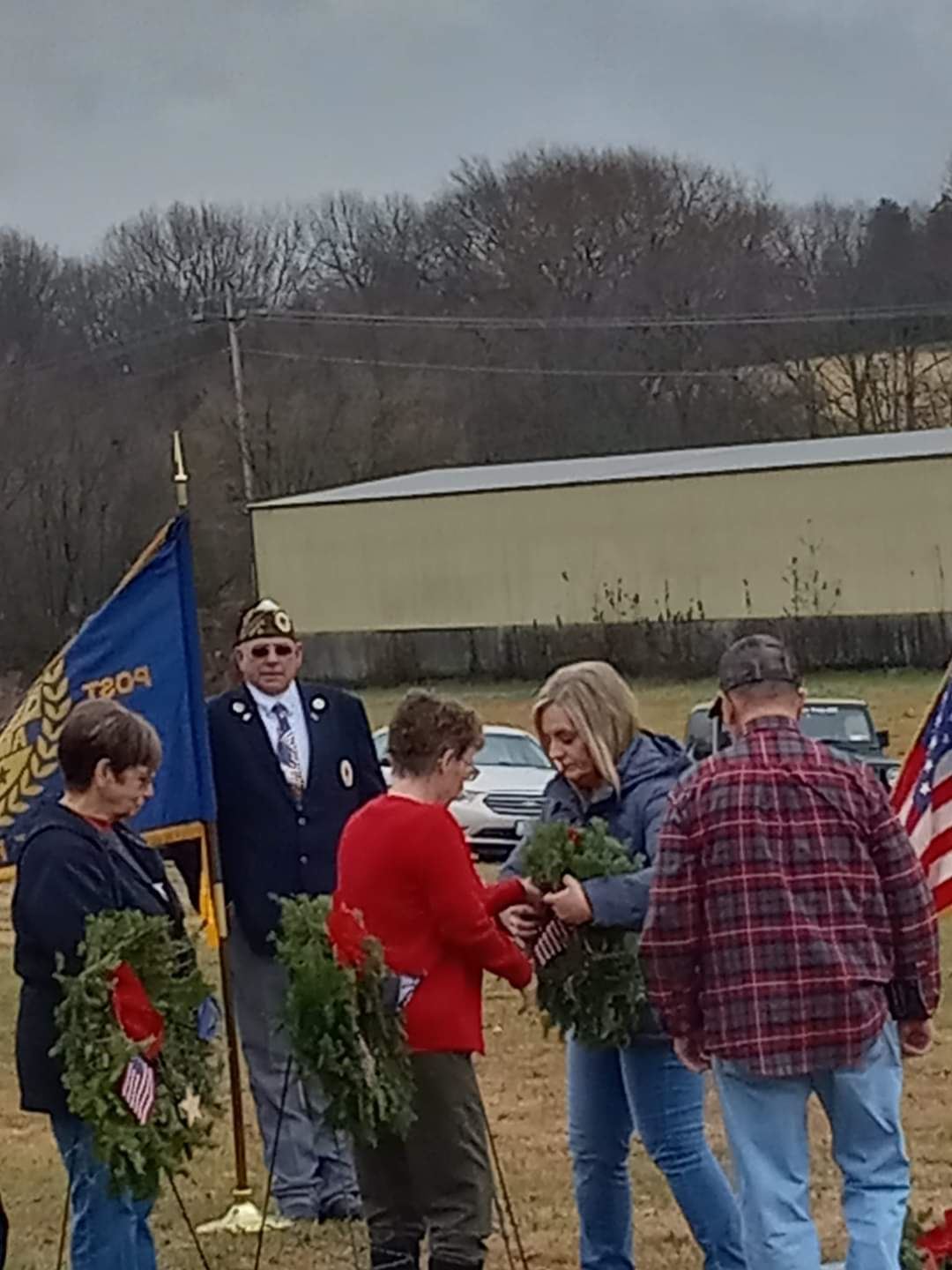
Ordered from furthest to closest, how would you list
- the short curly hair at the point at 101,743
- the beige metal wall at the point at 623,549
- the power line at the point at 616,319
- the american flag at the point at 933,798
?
the power line at the point at 616,319
the beige metal wall at the point at 623,549
the american flag at the point at 933,798
the short curly hair at the point at 101,743

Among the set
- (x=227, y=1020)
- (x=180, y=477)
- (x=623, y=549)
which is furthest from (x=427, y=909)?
(x=623, y=549)

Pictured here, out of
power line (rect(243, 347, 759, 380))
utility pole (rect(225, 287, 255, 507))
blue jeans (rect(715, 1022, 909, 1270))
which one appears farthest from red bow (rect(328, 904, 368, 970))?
power line (rect(243, 347, 759, 380))

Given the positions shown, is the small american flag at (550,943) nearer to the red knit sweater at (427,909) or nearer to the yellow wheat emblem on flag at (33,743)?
the red knit sweater at (427,909)

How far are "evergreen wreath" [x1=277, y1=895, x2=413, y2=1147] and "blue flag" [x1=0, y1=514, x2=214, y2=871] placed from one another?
5.03ft

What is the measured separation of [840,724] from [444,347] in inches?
1284

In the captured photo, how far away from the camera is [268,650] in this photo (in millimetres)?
6734

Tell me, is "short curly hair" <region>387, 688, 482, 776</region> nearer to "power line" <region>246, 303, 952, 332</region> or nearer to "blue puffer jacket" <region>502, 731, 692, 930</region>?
"blue puffer jacket" <region>502, 731, 692, 930</region>

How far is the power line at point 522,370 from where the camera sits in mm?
50500

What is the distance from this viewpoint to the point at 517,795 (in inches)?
805

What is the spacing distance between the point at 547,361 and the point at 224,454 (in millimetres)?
8992

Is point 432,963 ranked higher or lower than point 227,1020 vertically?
higher

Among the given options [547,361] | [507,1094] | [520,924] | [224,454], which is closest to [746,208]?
[547,361]

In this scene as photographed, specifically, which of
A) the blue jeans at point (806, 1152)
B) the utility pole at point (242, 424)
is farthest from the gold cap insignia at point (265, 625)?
the utility pole at point (242, 424)

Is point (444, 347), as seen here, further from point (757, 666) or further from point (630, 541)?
point (757, 666)
